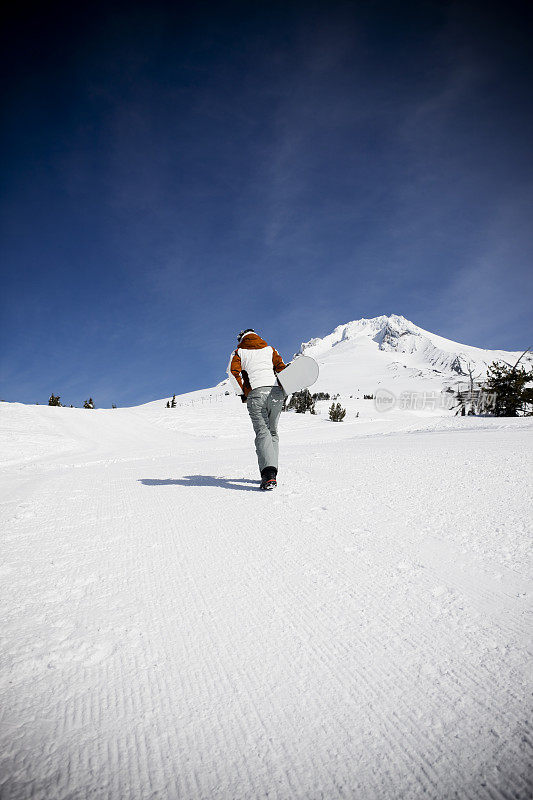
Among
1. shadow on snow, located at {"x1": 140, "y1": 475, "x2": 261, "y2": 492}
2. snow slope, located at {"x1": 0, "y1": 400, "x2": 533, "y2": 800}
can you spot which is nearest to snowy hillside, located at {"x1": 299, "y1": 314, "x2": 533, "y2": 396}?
shadow on snow, located at {"x1": 140, "y1": 475, "x2": 261, "y2": 492}

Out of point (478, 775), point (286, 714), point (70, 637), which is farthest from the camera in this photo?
point (70, 637)

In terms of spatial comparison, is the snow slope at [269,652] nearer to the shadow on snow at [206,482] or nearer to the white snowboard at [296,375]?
the shadow on snow at [206,482]

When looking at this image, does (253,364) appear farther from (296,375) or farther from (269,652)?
(269,652)

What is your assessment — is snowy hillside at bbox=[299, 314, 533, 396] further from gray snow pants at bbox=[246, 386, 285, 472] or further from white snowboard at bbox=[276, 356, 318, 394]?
gray snow pants at bbox=[246, 386, 285, 472]

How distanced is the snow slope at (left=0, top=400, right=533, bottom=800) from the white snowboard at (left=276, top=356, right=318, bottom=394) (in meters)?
1.49

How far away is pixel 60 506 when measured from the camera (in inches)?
115

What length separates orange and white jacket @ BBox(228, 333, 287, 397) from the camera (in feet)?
12.6

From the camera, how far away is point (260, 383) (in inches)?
149

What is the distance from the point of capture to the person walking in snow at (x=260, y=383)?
12.1 ft

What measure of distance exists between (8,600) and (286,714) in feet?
4.21

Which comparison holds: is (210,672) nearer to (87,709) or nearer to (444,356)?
(87,709)

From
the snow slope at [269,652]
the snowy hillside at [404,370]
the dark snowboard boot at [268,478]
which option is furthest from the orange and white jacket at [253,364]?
the snowy hillside at [404,370]

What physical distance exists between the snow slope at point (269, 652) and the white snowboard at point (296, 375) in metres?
1.49

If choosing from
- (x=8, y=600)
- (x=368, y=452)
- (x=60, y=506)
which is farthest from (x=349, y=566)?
(x=368, y=452)
